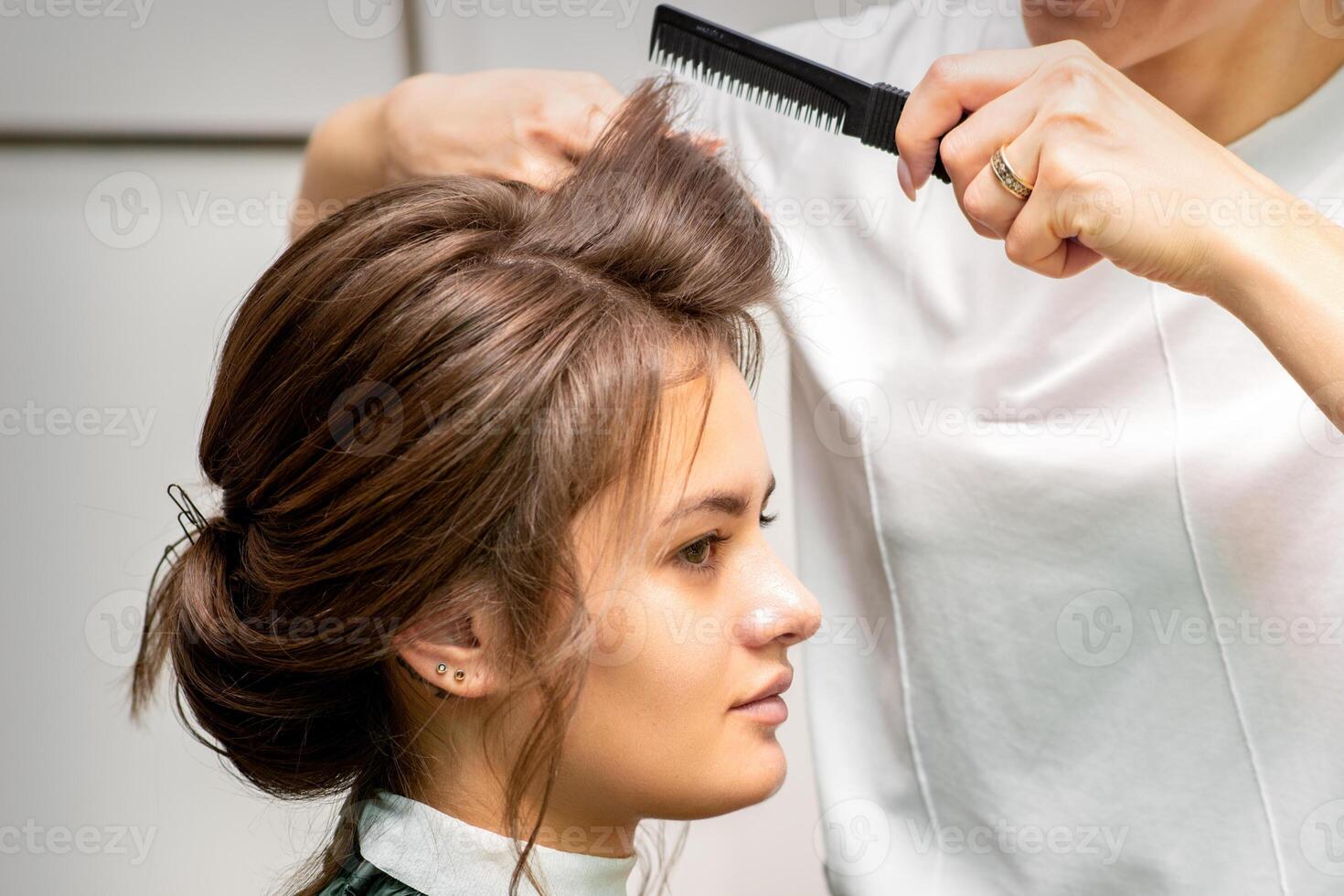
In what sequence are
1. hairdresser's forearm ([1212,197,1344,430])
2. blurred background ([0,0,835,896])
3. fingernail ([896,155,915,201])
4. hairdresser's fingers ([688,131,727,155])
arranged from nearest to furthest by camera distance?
hairdresser's forearm ([1212,197,1344,430]), fingernail ([896,155,915,201]), hairdresser's fingers ([688,131,727,155]), blurred background ([0,0,835,896])

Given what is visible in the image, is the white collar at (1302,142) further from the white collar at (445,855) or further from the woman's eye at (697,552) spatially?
the white collar at (445,855)

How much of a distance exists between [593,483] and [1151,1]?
51 centimetres

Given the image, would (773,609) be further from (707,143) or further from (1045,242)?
(707,143)

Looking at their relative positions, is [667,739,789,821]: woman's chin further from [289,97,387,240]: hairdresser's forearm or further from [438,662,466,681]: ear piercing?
[289,97,387,240]: hairdresser's forearm

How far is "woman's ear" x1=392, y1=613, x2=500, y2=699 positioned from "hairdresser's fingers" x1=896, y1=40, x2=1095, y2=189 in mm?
434

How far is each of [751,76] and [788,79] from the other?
0.11 feet

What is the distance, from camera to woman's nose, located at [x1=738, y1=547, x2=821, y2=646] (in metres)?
0.74

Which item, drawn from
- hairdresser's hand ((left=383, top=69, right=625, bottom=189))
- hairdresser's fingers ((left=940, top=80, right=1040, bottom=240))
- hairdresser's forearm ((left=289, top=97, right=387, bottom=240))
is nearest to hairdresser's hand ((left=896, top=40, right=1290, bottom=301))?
hairdresser's fingers ((left=940, top=80, right=1040, bottom=240))

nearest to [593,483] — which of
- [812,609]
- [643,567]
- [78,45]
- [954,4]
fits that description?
[643,567]

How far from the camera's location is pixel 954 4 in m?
1.13

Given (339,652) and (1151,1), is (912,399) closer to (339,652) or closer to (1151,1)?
(1151,1)

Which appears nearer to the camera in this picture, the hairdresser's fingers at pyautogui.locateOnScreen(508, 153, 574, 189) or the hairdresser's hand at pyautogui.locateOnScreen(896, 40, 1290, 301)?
the hairdresser's hand at pyautogui.locateOnScreen(896, 40, 1290, 301)

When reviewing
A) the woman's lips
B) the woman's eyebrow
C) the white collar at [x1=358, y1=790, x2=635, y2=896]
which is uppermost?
the woman's eyebrow

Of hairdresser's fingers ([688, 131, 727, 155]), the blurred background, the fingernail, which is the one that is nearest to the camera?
the fingernail
